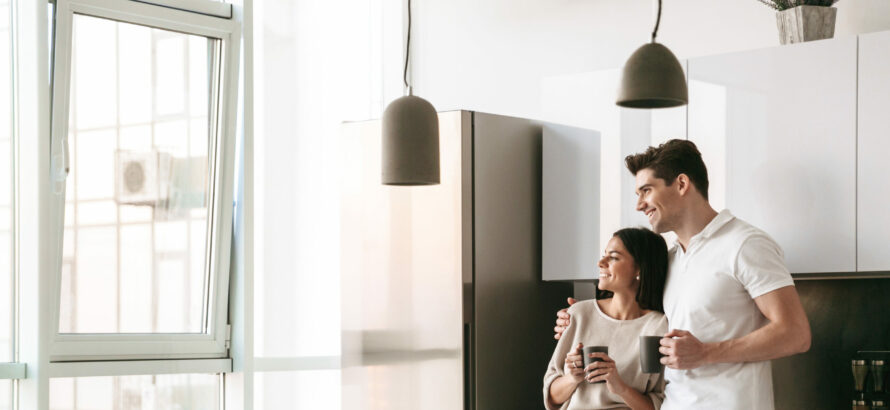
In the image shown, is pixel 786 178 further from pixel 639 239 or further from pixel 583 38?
pixel 583 38

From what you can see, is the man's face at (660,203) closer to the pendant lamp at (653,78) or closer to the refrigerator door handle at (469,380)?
the pendant lamp at (653,78)

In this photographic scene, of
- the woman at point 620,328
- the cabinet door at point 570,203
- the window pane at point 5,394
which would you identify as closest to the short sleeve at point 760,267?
the woman at point 620,328

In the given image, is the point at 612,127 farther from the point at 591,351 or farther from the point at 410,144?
the point at 410,144

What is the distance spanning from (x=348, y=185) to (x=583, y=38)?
106cm

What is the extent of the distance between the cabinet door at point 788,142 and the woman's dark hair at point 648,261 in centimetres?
26

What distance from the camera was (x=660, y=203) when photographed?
2973 mm

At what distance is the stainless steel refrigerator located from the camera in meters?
3.58

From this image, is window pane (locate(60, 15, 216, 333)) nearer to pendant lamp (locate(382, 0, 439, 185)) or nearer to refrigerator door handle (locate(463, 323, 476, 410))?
refrigerator door handle (locate(463, 323, 476, 410))

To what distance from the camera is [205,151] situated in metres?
4.16

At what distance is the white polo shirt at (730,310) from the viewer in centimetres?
274

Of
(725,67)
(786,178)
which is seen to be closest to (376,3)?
(725,67)

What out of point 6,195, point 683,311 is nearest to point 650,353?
point 683,311

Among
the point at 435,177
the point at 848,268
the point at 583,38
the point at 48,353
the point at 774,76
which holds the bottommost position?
the point at 48,353

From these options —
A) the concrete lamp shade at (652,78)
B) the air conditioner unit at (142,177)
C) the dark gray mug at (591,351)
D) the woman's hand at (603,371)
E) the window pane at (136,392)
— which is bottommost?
the window pane at (136,392)
